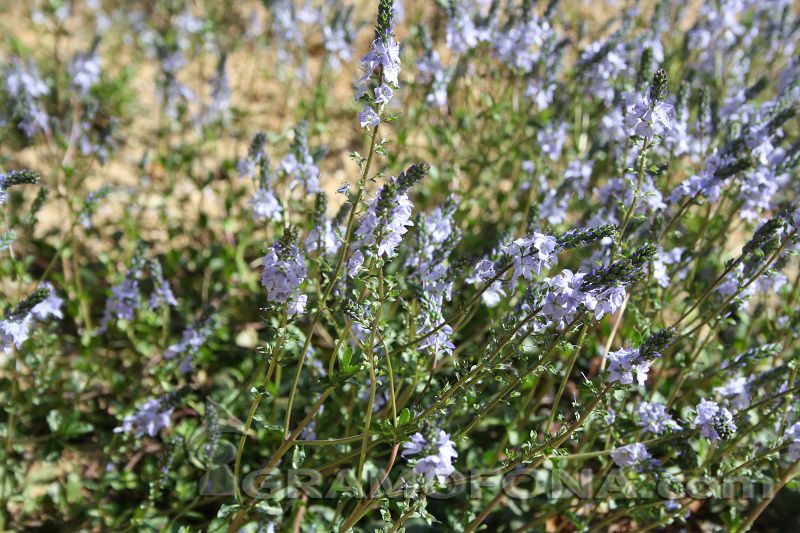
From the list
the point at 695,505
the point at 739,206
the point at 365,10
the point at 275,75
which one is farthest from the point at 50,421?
the point at 365,10

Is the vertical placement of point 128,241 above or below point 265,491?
above

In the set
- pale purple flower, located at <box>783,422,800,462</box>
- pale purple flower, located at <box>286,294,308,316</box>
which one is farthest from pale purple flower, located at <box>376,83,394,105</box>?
pale purple flower, located at <box>783,422,800,462</box>

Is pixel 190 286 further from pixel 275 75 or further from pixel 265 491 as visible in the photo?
pixel 275 75

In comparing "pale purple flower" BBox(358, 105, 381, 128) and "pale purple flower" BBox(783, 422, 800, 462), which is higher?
"pale purple flower" BBox(358, 105, 381, 128)

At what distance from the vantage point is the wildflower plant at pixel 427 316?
8.04ft

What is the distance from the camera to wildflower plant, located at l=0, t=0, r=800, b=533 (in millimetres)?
2451

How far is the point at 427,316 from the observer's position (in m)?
2.65

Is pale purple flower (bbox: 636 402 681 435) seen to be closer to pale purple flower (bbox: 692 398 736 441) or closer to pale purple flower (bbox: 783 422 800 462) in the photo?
pale purple flower (bbox: 692 398 736 441)

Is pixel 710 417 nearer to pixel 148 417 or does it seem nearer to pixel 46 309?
pixel 148 417

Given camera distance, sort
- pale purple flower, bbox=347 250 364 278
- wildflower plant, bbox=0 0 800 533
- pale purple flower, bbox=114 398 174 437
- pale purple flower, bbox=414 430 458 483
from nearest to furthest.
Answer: pale purple flower, bbox=414 430 458 483 < pale purple flower, bbox=347 250 364 278 < wildflower plant, bbox=0 0 800 533 < pale purple flower, bbox=114 398 174 437

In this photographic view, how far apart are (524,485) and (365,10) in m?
6.03

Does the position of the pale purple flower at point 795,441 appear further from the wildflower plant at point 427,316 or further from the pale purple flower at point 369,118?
the pale purple flower at point 369,118

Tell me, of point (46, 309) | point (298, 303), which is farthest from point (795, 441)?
point (46, 309)

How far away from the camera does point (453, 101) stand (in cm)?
605
